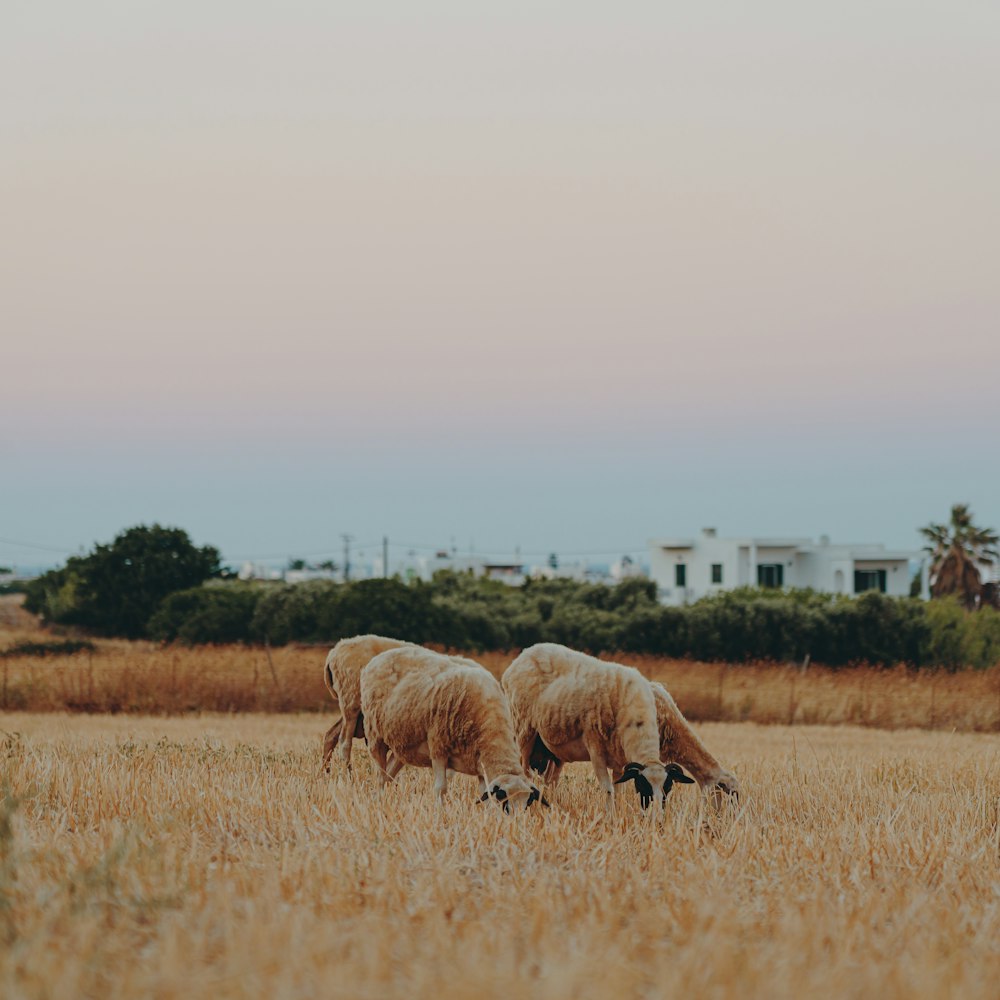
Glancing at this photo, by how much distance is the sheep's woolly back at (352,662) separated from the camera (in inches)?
505

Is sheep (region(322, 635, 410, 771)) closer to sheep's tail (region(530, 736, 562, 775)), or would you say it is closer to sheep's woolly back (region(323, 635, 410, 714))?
sheep's woolly back (region(323, 635, 410, 714))

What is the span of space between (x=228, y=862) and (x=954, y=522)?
68.7 meters

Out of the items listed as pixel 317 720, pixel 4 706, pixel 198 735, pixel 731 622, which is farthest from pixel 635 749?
pixel 731 622

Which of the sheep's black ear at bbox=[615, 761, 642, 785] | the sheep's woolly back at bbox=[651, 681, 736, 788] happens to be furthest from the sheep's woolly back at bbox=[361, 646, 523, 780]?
the sheep's woolly back at bbox=[651, 681, 736, 788]

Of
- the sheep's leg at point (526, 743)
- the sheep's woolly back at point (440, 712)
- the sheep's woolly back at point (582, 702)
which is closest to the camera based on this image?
the sheep's woolly back at point (440, 712)

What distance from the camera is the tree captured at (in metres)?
52.0

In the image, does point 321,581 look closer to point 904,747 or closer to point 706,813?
Result: point 904,747

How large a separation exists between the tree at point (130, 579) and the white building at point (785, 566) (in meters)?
32.7

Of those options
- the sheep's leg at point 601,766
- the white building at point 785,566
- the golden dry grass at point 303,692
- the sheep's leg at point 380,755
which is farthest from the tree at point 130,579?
Result: the sheep's leg at point 601,766

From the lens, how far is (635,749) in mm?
10414

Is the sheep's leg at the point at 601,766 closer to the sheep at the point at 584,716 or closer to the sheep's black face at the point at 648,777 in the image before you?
the sheep at the point at 584,716

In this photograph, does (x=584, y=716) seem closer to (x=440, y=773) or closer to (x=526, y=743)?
(x=526, y=743)

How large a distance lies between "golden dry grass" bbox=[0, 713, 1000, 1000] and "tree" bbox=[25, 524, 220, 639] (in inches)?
1698

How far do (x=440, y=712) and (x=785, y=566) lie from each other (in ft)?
226
